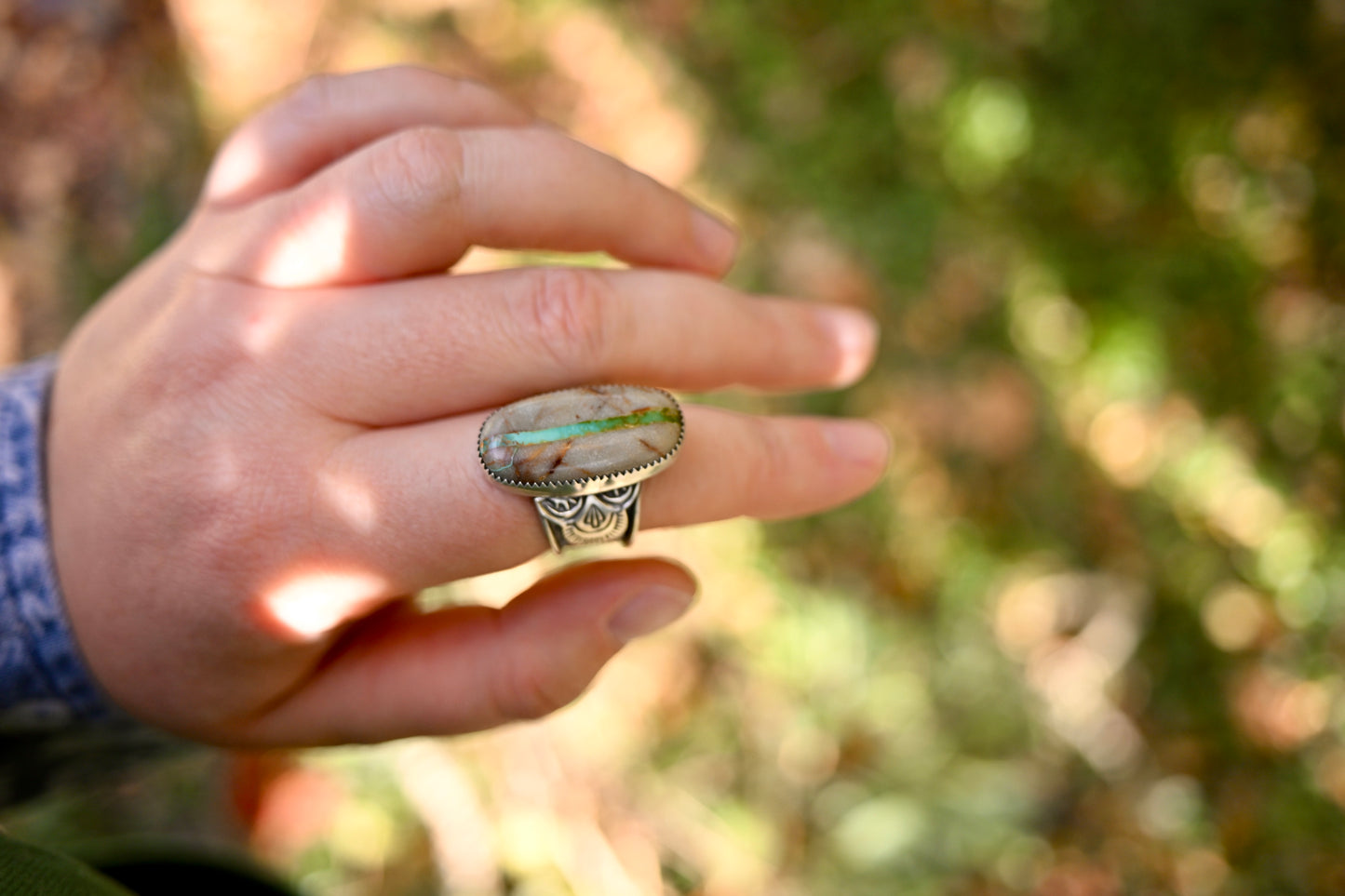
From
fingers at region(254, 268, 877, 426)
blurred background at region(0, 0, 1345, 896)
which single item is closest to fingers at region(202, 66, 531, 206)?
fingers at region(254, 268, 877, 426)

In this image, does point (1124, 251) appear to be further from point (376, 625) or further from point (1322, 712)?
point (376, 625)

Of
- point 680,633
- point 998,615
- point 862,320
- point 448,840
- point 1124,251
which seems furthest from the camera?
point 1124,251

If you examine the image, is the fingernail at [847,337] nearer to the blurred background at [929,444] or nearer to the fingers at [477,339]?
the fingers at [477,339]

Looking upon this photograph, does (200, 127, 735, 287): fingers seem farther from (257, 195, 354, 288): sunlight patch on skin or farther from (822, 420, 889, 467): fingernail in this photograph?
(822, 420, 889, 467): fingernail

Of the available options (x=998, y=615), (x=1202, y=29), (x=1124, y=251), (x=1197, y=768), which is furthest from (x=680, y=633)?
(x=1202, y=29)

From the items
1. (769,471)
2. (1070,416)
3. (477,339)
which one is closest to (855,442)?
(769,471)

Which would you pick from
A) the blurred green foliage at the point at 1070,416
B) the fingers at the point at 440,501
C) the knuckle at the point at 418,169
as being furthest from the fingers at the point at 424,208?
the blurred green foliage at the point at 1070,416
